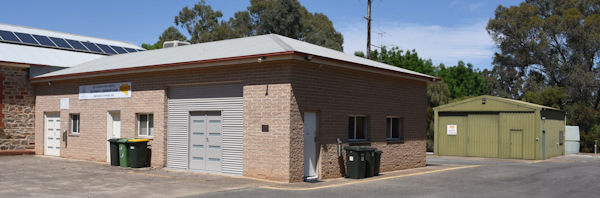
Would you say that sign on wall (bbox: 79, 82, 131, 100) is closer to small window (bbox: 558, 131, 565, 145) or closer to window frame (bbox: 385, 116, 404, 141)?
window frame (bbox: 385, 116, 404, 141)

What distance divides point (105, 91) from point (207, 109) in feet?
17.6

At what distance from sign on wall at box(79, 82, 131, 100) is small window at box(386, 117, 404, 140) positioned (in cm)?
907

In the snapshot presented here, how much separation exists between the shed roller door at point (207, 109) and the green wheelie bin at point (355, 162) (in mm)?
3074

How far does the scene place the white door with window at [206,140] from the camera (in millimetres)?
15211

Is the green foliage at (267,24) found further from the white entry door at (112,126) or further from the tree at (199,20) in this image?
the white entry door at (112,126)

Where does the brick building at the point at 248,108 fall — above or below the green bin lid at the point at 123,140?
above

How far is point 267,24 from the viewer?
56.3 m

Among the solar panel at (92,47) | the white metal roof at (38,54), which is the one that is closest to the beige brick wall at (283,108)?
the white metal roof at (38,54)

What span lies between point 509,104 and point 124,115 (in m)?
18.0

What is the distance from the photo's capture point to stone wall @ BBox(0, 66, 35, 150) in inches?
836

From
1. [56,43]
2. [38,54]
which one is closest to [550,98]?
[56,43]

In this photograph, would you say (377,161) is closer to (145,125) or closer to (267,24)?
(145,125)

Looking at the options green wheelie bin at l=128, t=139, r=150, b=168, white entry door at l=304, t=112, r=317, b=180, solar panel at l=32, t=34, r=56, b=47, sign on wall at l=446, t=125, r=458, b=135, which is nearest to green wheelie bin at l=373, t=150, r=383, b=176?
white entry door at l=304, t=112, r=317, b=180

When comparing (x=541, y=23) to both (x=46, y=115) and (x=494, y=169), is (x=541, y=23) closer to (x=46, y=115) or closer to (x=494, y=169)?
(x=494, y=169)
